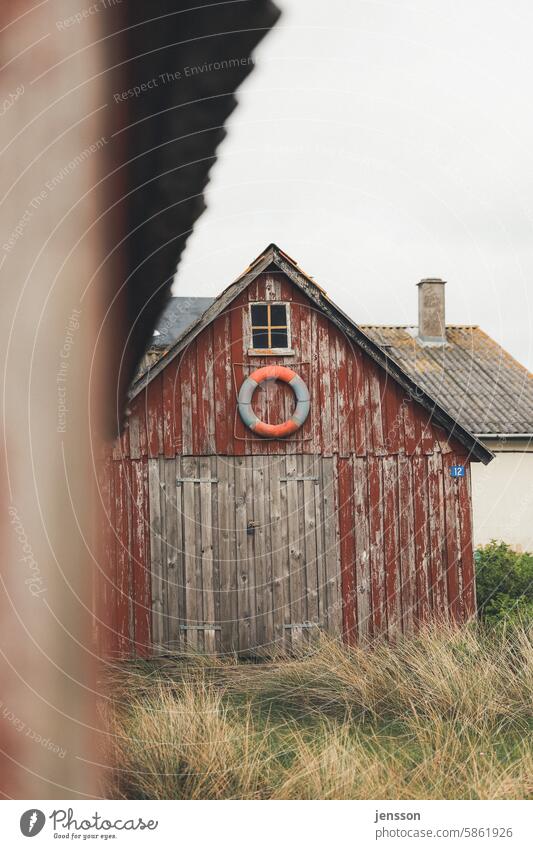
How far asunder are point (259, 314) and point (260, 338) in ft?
0.86

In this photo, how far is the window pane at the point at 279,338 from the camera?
9117 mm

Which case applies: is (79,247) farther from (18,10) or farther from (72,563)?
(72,563)

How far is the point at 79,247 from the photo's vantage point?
1.49m

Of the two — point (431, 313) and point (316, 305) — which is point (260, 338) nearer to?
point (316, 305)

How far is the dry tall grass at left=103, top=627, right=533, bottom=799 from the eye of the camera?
3430 millimetres

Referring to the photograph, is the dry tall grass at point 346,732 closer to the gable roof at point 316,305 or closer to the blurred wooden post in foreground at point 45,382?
the blurred wooden post in foreground at point 45,382

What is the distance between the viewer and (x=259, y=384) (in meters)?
9.00

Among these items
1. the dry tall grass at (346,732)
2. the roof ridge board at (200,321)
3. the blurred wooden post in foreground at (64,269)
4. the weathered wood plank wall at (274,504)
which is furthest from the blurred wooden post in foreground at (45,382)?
the weathered wood plank wall at (274,504)

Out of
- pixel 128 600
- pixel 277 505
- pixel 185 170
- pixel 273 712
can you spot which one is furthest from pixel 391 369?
pixel 185 170

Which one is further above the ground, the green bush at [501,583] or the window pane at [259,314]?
Result: the window pane at [259,314]

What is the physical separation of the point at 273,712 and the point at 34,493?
4545 millimetres

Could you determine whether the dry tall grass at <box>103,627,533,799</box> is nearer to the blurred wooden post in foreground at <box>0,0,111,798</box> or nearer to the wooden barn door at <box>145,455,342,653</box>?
the blurred wooden post in foreground at <box>0,0,111,798</box>

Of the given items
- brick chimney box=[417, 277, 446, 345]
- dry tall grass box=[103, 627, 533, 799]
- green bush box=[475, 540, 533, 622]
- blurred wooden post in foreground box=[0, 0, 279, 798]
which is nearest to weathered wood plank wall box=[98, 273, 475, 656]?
green bush box=[475, 540, 533, 622]

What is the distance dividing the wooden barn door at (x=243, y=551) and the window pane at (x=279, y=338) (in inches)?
48.9
